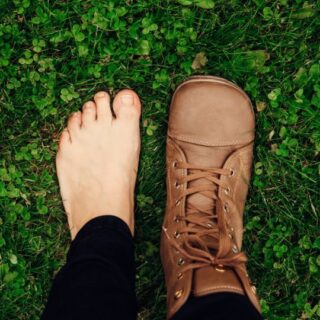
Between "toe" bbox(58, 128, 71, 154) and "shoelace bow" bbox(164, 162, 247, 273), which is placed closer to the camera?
"shoelace bow" bbox(164, 162, 247, 273)

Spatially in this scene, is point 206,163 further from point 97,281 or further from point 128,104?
point 97,281

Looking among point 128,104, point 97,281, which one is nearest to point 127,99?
point 128,104

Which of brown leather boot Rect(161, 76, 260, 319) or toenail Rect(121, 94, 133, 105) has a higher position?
toenail Rect(121, 94, 133, 105)

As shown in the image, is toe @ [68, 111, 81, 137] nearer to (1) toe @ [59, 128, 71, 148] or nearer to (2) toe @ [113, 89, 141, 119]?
(1) toe @ [59, 128, 71, 148]

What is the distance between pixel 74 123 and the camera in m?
2.45

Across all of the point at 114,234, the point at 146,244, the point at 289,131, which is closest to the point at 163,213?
the point at 146,244

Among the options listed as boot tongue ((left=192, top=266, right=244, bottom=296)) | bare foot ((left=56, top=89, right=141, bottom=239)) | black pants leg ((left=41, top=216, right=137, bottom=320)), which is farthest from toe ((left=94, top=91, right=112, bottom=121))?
boot tongue ((left=192, top=266, right=244, bottom=296))

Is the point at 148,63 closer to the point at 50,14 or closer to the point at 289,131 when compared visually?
the point at 50,14

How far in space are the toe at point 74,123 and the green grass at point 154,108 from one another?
35 mm

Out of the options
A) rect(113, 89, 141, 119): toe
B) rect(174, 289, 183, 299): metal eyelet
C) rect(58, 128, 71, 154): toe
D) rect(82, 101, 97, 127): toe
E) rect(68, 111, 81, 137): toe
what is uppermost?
rect(113, 89, 141, 119): toe

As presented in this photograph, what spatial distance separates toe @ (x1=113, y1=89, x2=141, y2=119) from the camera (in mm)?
2381

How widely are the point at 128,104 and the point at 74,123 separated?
286mm

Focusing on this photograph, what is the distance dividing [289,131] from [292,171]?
0.62 feet

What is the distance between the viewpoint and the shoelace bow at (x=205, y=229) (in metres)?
2.02
